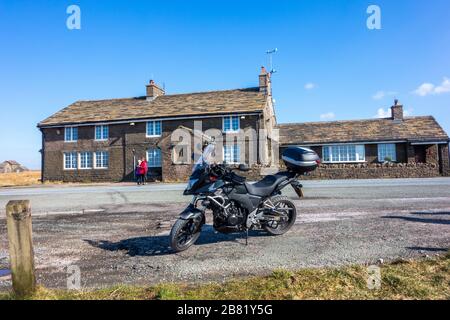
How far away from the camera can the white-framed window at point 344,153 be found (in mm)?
28927

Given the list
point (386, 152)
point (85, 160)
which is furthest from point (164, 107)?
point (386, 152)

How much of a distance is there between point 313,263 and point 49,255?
4237 mm

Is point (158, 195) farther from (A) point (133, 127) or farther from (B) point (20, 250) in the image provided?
(A) point (133, 127)

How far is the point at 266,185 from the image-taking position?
582 cm

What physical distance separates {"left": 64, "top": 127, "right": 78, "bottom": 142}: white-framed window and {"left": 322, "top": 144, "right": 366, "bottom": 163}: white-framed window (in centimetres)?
2360

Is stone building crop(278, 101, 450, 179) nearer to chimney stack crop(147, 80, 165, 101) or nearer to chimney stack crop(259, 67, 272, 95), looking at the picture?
chimney stack crop(259, 67, 272, 95)

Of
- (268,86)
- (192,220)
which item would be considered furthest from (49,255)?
(268,86)

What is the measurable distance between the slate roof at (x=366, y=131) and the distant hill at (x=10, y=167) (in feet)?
208

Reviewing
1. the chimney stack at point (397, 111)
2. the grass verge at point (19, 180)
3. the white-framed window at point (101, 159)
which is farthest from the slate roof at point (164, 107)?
the chimney stack at point (397, 111)

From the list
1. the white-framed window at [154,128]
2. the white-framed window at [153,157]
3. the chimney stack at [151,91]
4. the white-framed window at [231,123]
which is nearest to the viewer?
the white-framed window at [231,123]

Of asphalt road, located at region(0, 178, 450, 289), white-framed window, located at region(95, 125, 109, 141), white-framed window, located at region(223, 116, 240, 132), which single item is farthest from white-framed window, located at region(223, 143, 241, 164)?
asphalt road, located at region(0, 178, 450, 289)

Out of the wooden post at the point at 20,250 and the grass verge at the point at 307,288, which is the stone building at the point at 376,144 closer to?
the grass verge at the point at 307,288

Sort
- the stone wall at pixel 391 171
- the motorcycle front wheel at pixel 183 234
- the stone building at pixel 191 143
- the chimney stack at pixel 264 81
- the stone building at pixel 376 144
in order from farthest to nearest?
the chimney stack at pixel 264 81 < the stone building at pixel 191 143 < the stone building at pixel 376 144 < the stone wall at pixel 391 171 < the motorcycle front wheel at pixel 183 234
